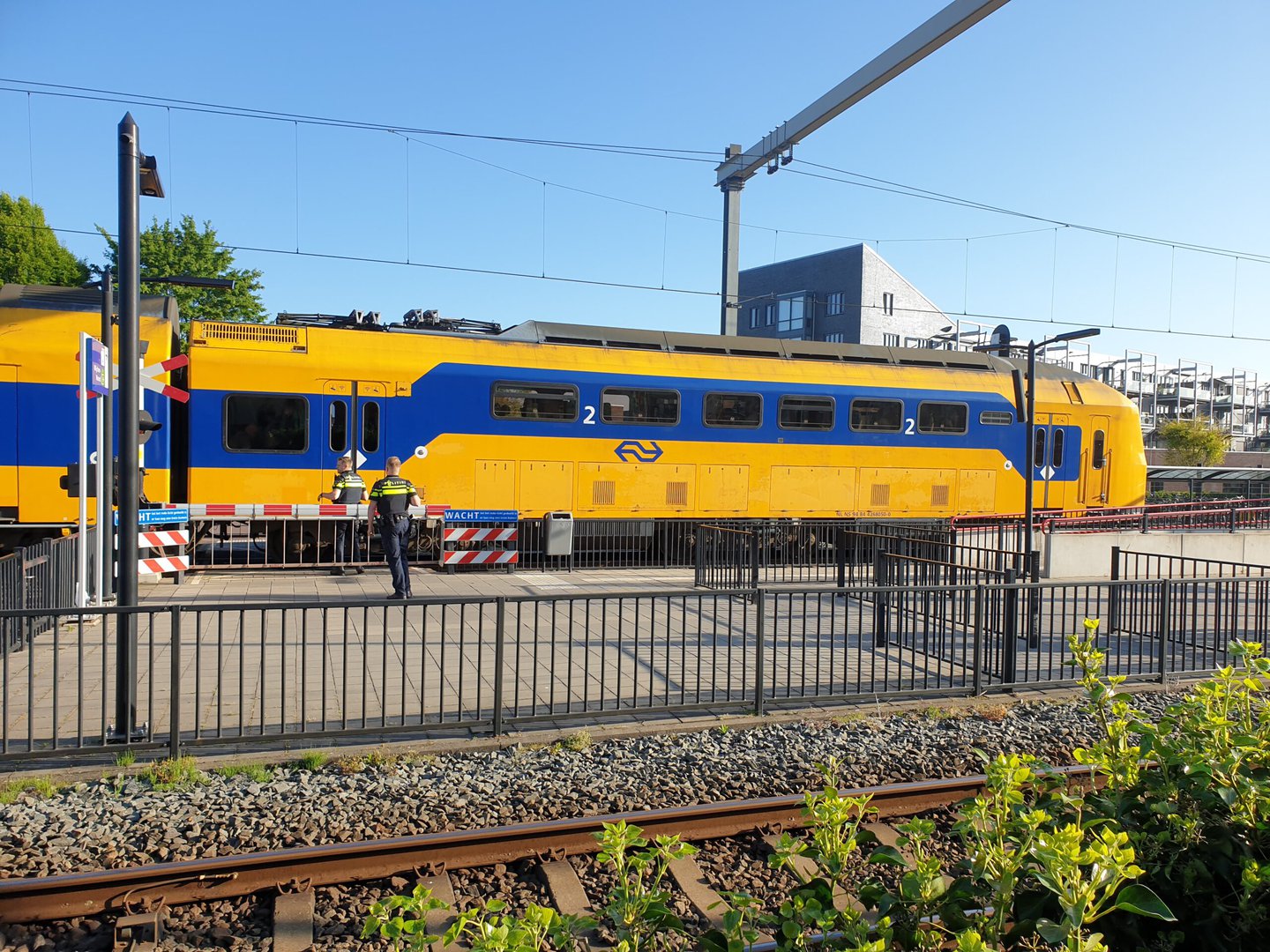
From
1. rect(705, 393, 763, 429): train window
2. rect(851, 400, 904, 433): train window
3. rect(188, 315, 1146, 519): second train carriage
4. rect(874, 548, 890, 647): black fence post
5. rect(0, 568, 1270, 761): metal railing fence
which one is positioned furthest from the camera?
rect(851, 400, 904, 433): train window

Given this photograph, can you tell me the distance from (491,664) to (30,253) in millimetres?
37770

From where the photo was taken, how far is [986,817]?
2748 mm

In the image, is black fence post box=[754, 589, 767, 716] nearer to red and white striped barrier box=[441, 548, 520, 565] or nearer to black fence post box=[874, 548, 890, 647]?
black fence post box=[874, 548, 890, 647]

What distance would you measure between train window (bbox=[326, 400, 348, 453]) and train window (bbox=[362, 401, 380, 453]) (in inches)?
11.1

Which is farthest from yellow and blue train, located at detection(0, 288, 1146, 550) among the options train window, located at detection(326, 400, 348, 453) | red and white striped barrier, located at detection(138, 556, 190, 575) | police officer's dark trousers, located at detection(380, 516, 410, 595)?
police officer's dark trousers, located at detection(380, 516, 410, 595)

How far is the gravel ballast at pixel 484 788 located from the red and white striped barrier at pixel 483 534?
8.55 m

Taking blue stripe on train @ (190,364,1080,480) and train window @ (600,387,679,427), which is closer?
blue stripe on train @ (190,364,1080,480)

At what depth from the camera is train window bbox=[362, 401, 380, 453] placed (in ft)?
49.3

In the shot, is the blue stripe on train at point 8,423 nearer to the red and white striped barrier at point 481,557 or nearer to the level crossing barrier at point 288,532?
the level crossing barrier at point 288,532

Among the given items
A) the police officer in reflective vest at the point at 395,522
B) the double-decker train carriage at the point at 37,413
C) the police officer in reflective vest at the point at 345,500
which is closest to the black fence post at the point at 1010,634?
the police officer in reflective vest at the point at 395,522

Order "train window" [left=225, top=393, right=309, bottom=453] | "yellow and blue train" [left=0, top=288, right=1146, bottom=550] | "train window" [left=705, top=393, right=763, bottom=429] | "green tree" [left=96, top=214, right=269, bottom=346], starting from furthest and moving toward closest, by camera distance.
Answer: "green tree" [left=96, top=214, right=269, bottom=346] < "train window" [left=705, top=393, right=763, bottom=429] < "train window" [left=225, top=393, right=309, bottom=453] < "yellow and blue train" [left=0, top=288, right=1146, bottom=550]

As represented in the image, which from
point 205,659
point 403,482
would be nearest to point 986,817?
point 205,659

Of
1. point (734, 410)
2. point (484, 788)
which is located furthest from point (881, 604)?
point (734, 410)

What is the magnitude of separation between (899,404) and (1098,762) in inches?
634
